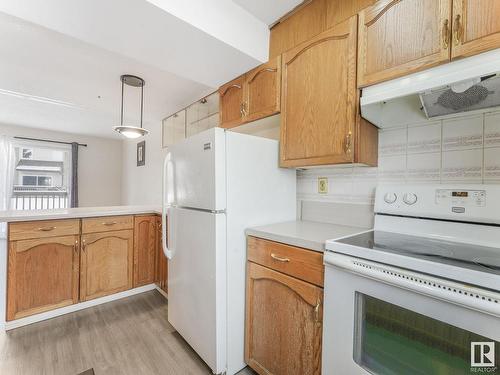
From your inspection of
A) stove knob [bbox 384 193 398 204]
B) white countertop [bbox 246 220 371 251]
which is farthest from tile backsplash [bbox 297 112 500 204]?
white countertop [bbox 246 220 371 251]

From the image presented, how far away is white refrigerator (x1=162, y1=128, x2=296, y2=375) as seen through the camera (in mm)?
1360

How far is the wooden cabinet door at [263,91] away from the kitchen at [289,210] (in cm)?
1

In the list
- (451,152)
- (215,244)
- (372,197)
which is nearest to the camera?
(451,152)

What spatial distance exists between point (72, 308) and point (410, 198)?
2786mm

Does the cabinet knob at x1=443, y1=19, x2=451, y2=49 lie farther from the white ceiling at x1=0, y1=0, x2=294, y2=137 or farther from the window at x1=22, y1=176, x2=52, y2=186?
the window at x1=22, y1=176, x2=52, y2=186

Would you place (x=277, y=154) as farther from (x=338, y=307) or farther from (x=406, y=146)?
(x=338, y=307)

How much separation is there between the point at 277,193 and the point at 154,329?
4.81ft

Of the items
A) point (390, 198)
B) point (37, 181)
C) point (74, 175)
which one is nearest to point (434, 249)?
point (390, 198)

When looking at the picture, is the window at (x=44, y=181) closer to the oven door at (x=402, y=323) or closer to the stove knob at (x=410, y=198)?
the oven door at (x=402, y=323)

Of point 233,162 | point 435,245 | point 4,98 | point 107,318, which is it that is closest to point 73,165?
point 4,98

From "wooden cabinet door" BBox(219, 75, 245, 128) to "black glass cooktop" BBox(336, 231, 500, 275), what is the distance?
1280mm

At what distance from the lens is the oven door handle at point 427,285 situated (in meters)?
0.67

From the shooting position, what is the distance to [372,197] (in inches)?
58.6

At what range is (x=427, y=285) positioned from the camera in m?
0.77
